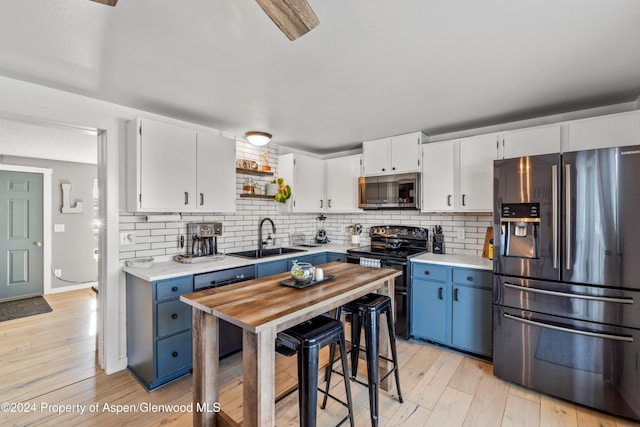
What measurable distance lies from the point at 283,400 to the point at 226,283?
121cm

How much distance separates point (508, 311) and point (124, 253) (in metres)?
3.38

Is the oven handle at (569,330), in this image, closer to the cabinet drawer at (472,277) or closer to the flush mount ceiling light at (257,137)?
the cabinet drawer at (472,277)

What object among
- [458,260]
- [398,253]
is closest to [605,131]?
[458,260]

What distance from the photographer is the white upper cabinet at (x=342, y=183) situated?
157 inches

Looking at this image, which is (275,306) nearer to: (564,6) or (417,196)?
(564,6)

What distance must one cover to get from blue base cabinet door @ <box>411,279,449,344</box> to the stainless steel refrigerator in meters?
0.53

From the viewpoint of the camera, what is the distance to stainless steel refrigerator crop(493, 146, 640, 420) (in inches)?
74.9

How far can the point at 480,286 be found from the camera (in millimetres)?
Answer: 2682

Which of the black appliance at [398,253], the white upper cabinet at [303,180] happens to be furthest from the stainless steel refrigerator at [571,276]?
the white upper cabinet at [303,180]

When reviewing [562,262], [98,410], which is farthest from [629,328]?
[98,410]

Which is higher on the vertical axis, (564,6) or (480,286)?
(564,6)

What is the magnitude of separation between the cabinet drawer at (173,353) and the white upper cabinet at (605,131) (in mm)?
3717

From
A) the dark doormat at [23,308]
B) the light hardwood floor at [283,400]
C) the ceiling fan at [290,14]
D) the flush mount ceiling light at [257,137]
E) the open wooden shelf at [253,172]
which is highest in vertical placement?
the flush mount ceiling light at [257,137]

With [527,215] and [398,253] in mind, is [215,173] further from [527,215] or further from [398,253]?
[527,215]
